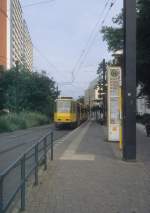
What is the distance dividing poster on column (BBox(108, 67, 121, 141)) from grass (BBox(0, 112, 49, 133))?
25.0 metres

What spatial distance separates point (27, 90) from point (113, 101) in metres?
49.4

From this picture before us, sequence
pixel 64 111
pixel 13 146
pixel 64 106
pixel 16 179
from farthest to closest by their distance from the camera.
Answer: pixel 64 111 → pixel 64 106 → pixel 13 146 → pixel 16 179

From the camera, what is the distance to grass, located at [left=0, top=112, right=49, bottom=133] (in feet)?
170

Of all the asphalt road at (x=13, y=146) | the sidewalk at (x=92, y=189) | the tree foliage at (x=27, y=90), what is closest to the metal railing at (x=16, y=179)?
the sidewalk at (x=92, y=189)

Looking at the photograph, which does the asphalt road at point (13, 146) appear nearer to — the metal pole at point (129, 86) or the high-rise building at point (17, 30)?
the metal pole at point (129, 86)

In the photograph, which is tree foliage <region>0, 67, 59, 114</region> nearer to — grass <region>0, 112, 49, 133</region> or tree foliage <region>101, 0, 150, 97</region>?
grass <region>0, 112, 49, 133</region>

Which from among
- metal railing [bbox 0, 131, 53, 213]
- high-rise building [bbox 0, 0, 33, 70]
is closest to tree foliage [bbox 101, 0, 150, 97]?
high-rise building [bbox 0, 0, 33, 70]

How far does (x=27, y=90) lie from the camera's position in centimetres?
7550

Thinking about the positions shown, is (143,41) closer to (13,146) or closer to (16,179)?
(13,146)

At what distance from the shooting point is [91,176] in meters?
12.8

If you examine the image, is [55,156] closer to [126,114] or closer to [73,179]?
[126,114]

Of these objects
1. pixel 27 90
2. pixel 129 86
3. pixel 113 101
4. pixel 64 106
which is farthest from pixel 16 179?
pixel 27 90

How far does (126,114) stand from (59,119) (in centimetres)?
3872

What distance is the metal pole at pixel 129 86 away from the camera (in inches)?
656
